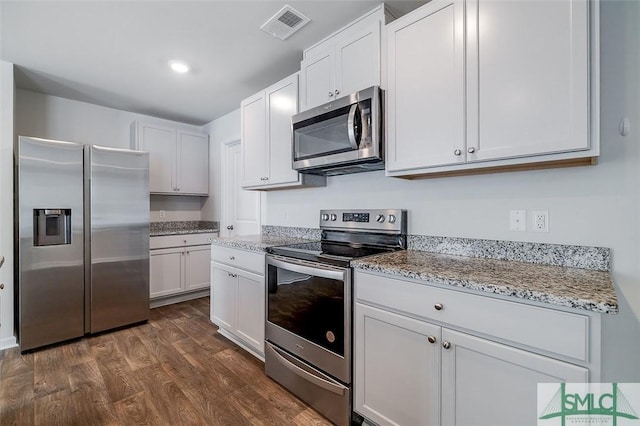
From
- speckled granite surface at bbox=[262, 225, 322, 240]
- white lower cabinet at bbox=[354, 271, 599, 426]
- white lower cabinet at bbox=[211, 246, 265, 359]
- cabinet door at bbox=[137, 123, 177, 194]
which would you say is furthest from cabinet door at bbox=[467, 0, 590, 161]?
cabinet door at bbox=[137, 123, 177, 194]

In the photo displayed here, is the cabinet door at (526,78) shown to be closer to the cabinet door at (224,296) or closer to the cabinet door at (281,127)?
the cabinet door at (281,127)

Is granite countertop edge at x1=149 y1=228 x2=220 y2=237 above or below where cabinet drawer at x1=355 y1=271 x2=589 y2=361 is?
above

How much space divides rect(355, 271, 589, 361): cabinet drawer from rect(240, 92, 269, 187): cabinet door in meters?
1.62

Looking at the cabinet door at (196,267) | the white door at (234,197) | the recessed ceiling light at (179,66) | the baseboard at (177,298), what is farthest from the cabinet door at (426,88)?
the baseboard at (177,298)

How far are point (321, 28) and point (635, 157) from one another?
6.18ft

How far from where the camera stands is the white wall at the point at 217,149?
3.81m

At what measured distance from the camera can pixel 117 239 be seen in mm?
2904

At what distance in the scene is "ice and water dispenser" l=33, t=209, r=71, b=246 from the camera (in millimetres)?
2530

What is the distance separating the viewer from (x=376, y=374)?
1.47 meters

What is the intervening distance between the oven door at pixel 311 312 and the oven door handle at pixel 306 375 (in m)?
0.05

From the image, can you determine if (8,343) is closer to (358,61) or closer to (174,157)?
(174,157)

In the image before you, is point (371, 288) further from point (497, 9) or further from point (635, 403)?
point (497, 9)

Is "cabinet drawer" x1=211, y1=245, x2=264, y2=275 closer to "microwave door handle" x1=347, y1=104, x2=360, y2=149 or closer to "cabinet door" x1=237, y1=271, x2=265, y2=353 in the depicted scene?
"cabinet door" x1=237, y1=271, x2=265, y2=353

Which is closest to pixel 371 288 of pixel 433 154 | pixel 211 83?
pixel 433 154
